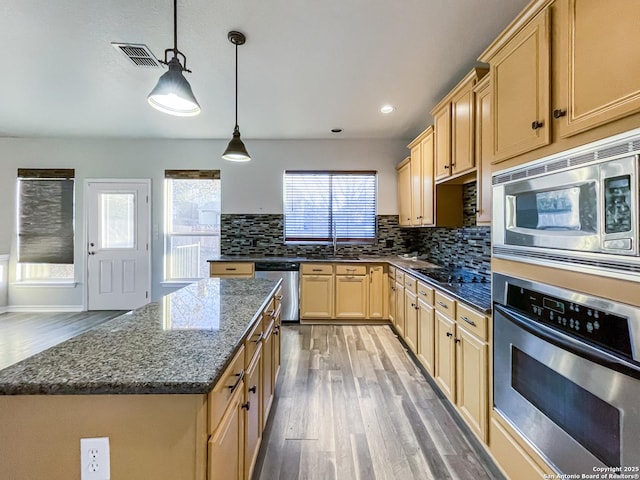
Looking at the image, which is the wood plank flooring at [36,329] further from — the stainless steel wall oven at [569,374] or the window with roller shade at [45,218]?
the stainless steel wall oven at [569,374]

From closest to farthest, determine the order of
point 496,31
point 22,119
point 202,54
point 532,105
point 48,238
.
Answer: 1. point 532,105
2. point 496,31
3. point 202,54
4. point 22,119
5. point 48,238

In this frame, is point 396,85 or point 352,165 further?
point 352,165

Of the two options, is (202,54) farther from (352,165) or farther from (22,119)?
(22,119)

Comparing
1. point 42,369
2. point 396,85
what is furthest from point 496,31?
point 42,369

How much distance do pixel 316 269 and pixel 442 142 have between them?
85.3 inches

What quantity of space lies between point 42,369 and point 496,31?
3056mm

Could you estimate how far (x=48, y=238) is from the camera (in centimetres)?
445

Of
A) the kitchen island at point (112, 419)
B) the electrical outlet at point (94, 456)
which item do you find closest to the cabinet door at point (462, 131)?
the kitchen island at point (112, 419)

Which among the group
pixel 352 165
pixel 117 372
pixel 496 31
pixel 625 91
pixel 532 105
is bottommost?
pixel 117 372

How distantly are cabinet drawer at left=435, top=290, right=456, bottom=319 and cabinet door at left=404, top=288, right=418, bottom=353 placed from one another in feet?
1.68

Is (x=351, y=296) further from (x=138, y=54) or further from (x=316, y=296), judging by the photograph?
(x=138, y=54)

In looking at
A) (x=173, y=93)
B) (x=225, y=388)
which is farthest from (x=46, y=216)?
(x=225, y=388)

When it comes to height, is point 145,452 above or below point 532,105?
below

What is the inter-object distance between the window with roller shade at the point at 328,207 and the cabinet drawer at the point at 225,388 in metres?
3.39
